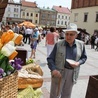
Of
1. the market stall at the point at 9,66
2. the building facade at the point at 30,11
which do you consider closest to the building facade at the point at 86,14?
the market stall at the point at 9,66

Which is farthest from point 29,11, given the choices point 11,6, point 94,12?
point 94,12

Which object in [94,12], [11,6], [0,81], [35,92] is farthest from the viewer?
[11,6]

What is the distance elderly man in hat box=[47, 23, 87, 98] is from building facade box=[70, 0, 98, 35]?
3635 centimetres

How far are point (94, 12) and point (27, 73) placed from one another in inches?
1529

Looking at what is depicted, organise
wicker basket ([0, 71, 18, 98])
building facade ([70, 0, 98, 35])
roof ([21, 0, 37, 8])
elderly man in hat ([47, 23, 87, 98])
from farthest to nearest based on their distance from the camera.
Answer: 1. roof ([21, 0, 37, 8])
2. building facade ([70, 0, 98, 35])
3. elderly man in hat ([47, 23, 87, 98])
4. wicker basket ([0, 71, 18, 98])

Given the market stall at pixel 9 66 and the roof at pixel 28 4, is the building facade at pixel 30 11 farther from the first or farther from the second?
the market stall at pixel 9 66

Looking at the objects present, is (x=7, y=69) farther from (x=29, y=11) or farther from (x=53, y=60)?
(x=29, y=11)

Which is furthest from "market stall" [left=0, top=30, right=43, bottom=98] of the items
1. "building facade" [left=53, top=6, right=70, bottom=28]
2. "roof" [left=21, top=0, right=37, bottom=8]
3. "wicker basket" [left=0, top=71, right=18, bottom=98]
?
"building facade" [left=53, top=6, right=70, bottom=28]

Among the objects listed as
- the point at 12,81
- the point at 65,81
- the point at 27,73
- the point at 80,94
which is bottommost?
A: the point at 80,94

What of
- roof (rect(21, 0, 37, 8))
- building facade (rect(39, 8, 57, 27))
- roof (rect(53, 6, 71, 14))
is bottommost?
building facade (rect(39, 8, 57, 27))

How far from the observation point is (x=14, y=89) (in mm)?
2037

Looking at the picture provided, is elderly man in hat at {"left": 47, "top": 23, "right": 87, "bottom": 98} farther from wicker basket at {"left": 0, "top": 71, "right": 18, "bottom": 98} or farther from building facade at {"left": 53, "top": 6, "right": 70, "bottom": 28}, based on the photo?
building facade at {"left": 53, "top": 6, "right": 70, "bottom": 28}

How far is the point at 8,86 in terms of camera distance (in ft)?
6.38

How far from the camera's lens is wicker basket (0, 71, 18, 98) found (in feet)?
6.14
